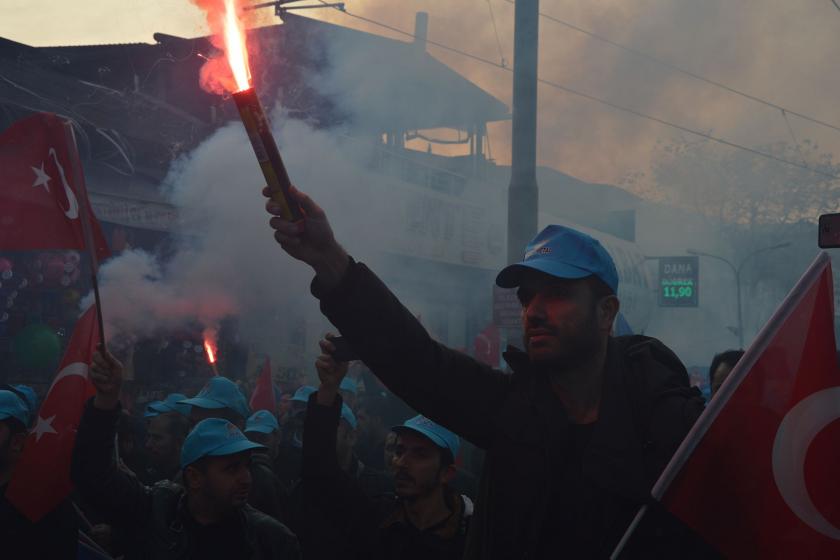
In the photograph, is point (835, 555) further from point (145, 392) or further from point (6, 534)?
point (145, 392)

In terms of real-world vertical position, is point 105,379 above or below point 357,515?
above

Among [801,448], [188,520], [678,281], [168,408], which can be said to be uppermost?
[678,281]

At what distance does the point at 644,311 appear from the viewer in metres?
29.0

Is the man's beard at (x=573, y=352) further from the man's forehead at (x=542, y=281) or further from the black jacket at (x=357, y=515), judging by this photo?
the black jacket at (x=357, y=515)

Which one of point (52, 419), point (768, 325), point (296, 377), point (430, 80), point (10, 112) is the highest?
point (430, 80)

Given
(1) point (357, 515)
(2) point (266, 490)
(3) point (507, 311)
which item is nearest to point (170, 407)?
(2) point (266, 490)

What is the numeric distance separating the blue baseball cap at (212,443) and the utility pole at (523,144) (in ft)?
18.3

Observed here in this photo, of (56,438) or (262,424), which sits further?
(262,424)

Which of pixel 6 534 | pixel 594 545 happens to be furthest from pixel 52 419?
pixel 594 545

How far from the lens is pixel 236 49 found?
224cm

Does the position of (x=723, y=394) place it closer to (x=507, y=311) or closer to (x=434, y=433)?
(x=434, y=433)

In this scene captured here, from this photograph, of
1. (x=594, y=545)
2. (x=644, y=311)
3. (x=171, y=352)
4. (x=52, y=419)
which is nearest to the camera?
(x=594, y=545)

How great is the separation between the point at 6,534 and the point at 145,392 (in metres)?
7.69

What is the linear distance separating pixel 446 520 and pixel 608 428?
151 centimetres
